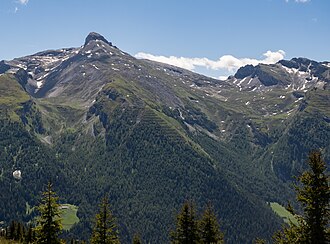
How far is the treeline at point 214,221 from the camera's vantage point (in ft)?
80.2

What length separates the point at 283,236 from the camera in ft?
86.4

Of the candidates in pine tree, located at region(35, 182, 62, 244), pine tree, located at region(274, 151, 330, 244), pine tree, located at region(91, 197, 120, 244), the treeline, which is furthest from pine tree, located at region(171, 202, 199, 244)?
pine tree, located at region(274, 151, 330, 244)

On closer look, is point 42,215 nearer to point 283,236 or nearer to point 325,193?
point 283,236

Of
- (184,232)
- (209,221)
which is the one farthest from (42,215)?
(209,221)

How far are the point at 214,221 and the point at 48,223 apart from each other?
1870 cm

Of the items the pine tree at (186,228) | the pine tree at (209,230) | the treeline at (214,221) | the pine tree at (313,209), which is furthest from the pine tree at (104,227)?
the pine tree at (313,209)

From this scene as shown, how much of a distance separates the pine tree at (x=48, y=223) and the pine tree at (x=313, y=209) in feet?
60.0

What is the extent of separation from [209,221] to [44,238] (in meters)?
18.4

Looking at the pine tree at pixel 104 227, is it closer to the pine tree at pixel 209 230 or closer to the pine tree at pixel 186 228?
the pine tree at pixel 186 228

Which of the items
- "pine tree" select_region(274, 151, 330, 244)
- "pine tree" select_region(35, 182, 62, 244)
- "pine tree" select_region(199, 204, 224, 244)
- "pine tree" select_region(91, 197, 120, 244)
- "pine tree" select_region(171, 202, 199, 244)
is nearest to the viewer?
"pine tree" select_region(274, 151, 330, 244)

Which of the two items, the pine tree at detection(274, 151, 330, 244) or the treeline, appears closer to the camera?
the pine tree at detection(274, 151, 330, 244)

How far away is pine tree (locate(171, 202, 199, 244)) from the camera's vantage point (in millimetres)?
43000

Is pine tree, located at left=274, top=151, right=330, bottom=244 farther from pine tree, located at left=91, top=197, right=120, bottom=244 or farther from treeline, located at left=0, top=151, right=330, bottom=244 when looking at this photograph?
pine tree, located at left=91, top=197, right=120, bottom=244

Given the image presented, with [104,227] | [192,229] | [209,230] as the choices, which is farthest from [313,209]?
[104,227]
